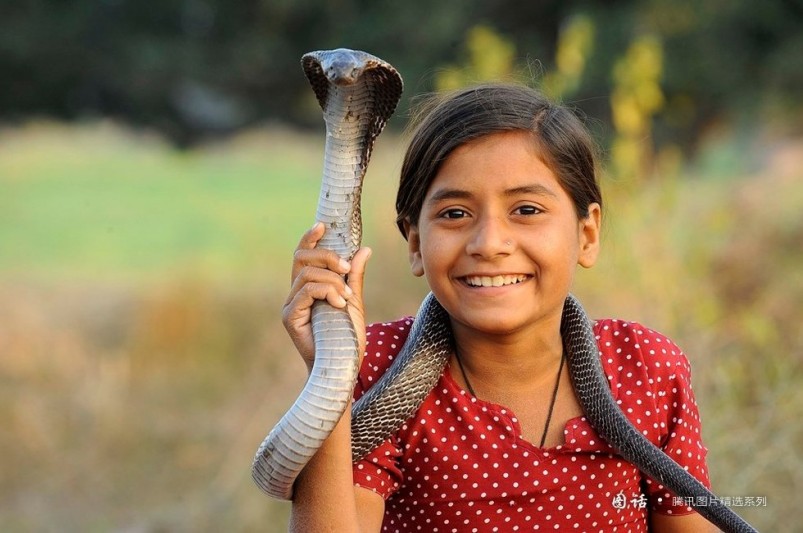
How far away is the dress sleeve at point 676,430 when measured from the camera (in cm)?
284

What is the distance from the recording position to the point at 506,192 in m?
2.66

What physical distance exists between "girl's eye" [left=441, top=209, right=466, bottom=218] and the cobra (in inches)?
7.8

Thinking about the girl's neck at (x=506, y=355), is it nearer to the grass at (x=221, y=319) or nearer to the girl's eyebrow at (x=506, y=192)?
the girl's eyebrow at (x=506, y=192)

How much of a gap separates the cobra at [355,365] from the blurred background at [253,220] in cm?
64

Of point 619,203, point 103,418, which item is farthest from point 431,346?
point 103,418

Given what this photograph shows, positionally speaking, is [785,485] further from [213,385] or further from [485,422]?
[213,385]

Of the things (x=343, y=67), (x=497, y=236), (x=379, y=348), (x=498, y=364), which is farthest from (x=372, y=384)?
(x=343, y=67)

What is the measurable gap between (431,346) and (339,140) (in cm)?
53

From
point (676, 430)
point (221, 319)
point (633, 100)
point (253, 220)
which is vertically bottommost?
point (676, 430)

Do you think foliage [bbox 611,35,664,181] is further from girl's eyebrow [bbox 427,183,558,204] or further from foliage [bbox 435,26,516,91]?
girl's eyebrow [bbox 427,183,558,204]

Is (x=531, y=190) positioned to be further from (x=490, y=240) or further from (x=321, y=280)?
(x=321, y=280)

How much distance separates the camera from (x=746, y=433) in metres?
5.09

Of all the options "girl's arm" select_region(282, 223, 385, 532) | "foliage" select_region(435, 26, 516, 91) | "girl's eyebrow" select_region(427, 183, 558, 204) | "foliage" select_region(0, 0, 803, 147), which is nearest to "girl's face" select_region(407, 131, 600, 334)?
"girl's eyebrow" select_region(427, 183, 558, 204)

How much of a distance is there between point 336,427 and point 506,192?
2.08 ft
